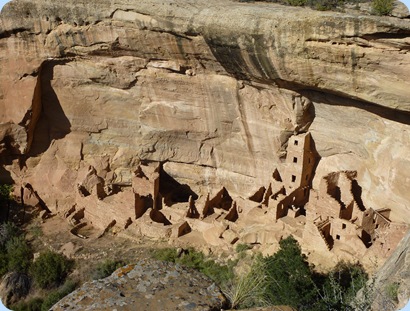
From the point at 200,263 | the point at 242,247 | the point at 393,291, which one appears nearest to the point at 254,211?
the point at 242,247

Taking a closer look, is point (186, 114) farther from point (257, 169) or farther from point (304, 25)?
point (304, 25)

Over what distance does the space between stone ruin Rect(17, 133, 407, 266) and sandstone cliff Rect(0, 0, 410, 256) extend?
40 centimetres

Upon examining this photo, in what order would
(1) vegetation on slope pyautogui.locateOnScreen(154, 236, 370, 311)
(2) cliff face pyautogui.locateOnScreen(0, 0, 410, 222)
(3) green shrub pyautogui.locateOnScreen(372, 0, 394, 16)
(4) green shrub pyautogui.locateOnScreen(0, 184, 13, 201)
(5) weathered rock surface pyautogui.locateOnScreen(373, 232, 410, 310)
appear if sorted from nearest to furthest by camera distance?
(5) weathered rock surface pyautogui.locateOnScreen(373, 232, 410, 310) < (1) vegetation on slope pyautogui.locateOnScreen(154, 236, 370, 311) < (2) cliff face pyautogui.locateOnScreen(0, 0, 410, 222) < (3) green shrub pyautogui.locateOnScreen(372, 0, 394, 16) < (4) green shrub pyautogui.locateOnScreen(0, 184, 13, 201)

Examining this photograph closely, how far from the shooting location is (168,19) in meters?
11.8

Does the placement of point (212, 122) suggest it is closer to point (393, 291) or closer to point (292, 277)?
point (292, 277)

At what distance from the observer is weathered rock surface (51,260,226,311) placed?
12.1 ft

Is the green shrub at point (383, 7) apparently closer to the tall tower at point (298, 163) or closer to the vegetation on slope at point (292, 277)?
the tall tower at point (298, 163)

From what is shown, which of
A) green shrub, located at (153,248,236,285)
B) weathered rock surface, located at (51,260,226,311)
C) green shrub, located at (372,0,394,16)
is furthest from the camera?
green shrub, located at (153,248,236,285)

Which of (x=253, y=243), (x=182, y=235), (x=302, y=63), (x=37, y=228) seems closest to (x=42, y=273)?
(x=37, y=228)

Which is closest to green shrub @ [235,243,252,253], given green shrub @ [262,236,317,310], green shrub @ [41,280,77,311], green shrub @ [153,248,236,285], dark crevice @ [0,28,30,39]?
green shrub @ [153,248,236,285]

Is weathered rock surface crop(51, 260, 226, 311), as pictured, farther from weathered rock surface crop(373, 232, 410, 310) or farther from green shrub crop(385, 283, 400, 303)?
green shrub crop(385, 283, 400, 303)

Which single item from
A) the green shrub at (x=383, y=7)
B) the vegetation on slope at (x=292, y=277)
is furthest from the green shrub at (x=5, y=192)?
the green shrub at (x=383, y=7)

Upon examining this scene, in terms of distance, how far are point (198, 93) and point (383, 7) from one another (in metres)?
5.17

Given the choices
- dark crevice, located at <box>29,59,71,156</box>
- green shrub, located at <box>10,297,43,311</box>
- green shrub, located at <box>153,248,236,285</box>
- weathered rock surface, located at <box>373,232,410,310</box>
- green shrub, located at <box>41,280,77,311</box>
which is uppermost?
dark crevice, located at <box>29,59,71,156</box>
